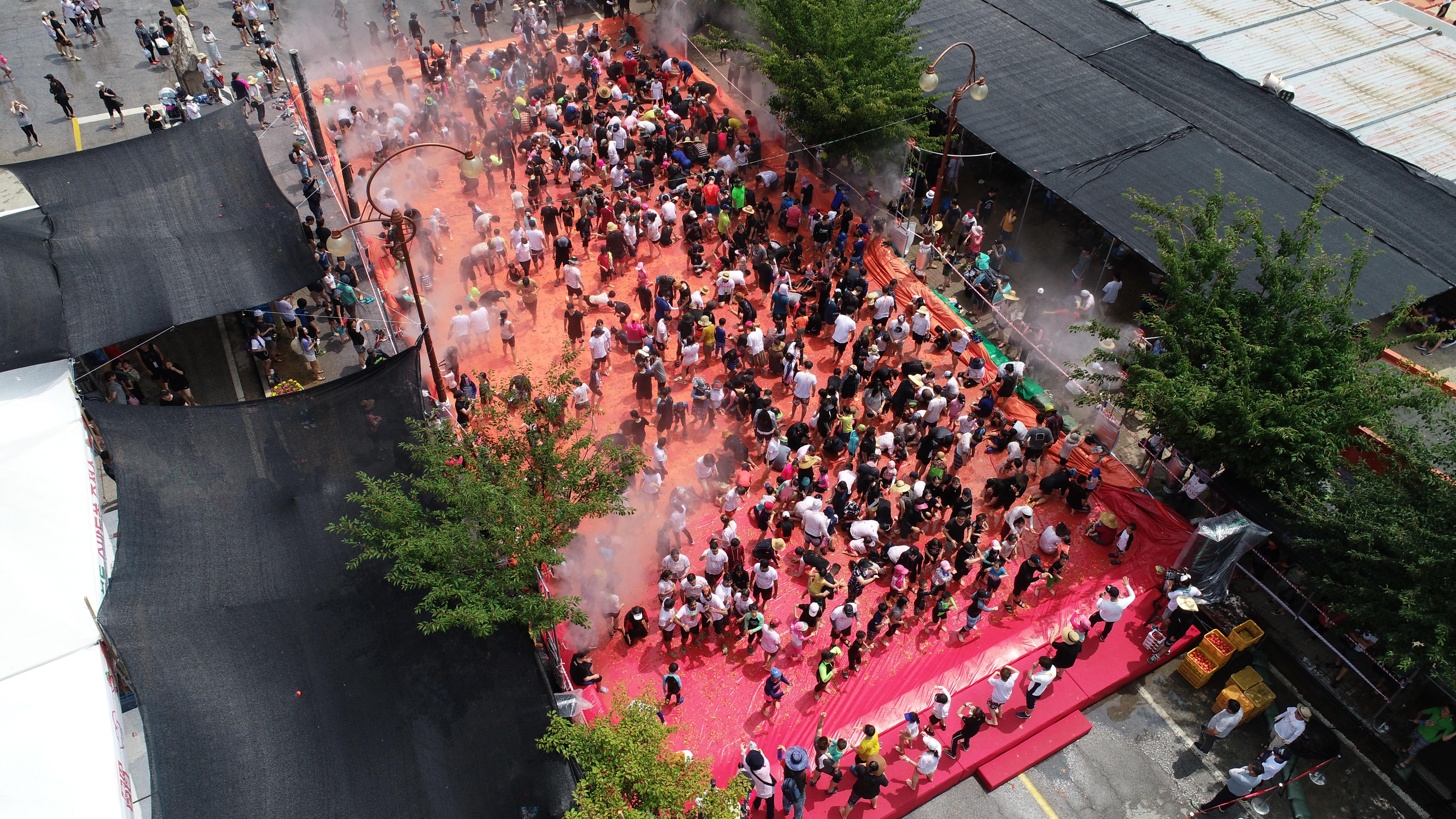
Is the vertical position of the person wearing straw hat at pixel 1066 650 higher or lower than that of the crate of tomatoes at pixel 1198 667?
higher

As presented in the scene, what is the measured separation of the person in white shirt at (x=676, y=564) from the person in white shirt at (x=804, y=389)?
422 cm

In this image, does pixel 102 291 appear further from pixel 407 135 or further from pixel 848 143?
pixel 848 143

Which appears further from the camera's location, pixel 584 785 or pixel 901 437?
pixel 901 437

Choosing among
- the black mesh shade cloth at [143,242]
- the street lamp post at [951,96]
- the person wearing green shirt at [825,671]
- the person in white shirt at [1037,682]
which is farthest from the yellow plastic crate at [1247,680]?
the black mesh shade cloth at [143,242]

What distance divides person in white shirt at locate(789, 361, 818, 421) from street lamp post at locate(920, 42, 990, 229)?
18.0ft

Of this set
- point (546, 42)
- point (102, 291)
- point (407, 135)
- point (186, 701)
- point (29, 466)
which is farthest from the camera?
point (546, 42)

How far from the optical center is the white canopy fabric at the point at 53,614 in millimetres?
10344

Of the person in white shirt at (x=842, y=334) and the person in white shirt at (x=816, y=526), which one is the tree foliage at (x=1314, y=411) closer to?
the person in white shirt at (x=842, y=334)

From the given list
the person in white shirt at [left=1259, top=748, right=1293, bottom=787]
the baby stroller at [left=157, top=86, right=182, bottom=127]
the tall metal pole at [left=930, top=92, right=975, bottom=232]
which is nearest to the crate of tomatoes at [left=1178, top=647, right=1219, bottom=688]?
the person in white shirt at [left=1259, top=748, right=1293, bottom=787]

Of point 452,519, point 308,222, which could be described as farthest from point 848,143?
point 452,519

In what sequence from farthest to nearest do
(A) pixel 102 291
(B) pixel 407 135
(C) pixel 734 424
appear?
(B) pixel 407 135
(C) pixel 734 424
(A) pixel 102 291

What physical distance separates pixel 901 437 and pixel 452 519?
765 centimetres

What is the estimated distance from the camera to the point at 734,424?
666 inches

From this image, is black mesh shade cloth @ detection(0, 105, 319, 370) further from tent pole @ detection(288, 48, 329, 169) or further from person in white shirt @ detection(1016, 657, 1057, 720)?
person in white shirt @ detection(1016, 657, 1057, 720)
